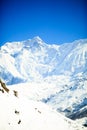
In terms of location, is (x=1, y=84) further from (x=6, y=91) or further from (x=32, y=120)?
(x=32, y=120)

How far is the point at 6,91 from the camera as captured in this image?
70.9m

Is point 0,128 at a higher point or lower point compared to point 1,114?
lower

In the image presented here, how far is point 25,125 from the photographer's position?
2309 inches

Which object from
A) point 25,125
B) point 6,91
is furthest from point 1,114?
point 6,91

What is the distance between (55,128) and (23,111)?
10760 millimetres

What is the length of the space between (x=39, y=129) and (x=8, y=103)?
30.9 ft

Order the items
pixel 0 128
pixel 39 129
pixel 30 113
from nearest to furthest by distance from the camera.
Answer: pixel 0 128
pixel 39 129
pixel 30 113

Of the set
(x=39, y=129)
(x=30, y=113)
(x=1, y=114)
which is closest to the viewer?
(x=1, y=114)

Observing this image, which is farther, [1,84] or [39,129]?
[1,84]

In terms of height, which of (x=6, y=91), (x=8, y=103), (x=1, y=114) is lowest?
(x=1, y=114)

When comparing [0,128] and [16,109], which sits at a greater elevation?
[16,109]

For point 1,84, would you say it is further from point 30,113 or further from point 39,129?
point 39,129

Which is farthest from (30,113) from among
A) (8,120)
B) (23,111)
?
(8,120)

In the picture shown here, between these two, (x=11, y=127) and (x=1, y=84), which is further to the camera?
(x=1, y=84)
